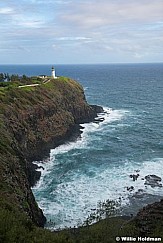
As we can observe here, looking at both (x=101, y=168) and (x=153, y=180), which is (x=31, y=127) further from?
(x=153, y=180)

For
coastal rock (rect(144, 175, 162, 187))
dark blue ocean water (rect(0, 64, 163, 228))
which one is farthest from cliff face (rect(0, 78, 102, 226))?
coastal rock (rect(144, 175, 162, 187))

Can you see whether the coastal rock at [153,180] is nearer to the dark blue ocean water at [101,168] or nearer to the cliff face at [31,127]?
the dark blue ocean water at [101,168]

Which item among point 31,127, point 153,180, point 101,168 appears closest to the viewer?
point 153,180

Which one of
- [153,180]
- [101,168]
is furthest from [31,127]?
[153,180]

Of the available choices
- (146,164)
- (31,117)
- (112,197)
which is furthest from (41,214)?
(31,117)

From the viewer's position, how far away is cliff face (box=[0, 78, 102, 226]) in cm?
3767

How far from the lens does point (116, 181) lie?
165 feet

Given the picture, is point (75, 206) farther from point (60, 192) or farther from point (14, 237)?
point (14, 237)

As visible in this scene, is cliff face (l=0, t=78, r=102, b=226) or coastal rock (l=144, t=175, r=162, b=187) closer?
cliff face (l=0, t=78, r=102, b=226)

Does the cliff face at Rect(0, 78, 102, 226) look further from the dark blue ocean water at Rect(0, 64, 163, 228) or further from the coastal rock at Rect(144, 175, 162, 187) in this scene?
the coastal rock at Rect(144, 175, 162, 187)

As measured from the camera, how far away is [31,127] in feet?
216

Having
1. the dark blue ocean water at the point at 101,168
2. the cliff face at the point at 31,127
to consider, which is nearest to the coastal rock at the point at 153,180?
the dark blue ocean water at the point at 101,168

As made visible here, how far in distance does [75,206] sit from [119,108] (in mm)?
71134

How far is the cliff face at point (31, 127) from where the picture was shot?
37666mm
